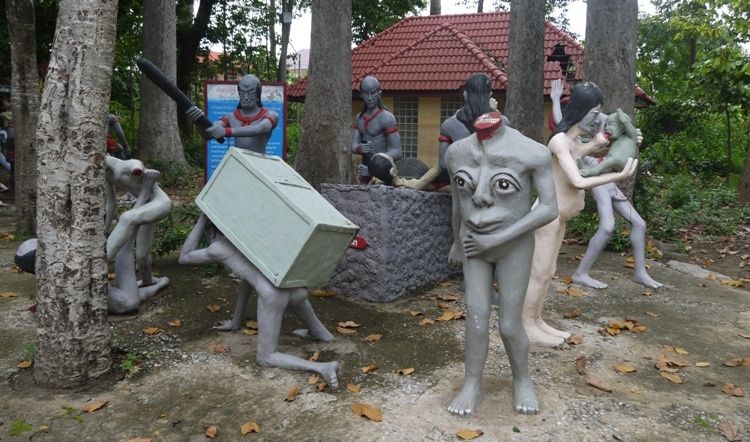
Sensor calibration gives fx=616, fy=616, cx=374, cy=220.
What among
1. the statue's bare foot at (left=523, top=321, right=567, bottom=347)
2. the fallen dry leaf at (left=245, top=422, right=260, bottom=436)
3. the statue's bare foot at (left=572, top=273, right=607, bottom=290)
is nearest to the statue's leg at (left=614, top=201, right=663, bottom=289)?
the statue's bare foot at (left=572, top=273, right=607, bottom=290)

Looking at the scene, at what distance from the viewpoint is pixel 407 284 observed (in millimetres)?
6133

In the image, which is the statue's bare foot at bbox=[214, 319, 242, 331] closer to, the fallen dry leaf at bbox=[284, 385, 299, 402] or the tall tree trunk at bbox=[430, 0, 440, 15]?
the fallen dry leaf at bbox=[284, 385, 299, 402]

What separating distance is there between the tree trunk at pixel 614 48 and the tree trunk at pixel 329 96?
3.56 meters

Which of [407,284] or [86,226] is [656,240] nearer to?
[407,284]

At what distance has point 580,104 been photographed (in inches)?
185

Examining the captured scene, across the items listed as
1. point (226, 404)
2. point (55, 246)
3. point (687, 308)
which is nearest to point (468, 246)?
point (226, 404)

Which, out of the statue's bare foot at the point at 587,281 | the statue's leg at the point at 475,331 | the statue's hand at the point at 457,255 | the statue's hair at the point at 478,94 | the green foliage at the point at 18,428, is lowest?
the green foliage at the point at 18,428

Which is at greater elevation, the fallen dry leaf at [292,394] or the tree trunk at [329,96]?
the tree trunk at [329,96]

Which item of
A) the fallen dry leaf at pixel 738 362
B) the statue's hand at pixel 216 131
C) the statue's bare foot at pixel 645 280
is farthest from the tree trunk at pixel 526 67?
the fallen dry leaf at pixel 738 362

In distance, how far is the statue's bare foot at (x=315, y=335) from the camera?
4.73m

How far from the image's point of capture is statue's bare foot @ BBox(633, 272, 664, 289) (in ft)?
22.0

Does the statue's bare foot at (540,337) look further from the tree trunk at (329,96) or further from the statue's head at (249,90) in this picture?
the tree trunk at (329,96)

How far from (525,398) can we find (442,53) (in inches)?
583

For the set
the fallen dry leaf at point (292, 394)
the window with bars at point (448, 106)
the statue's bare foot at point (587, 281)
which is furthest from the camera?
the window with bars at point (448, 106)
